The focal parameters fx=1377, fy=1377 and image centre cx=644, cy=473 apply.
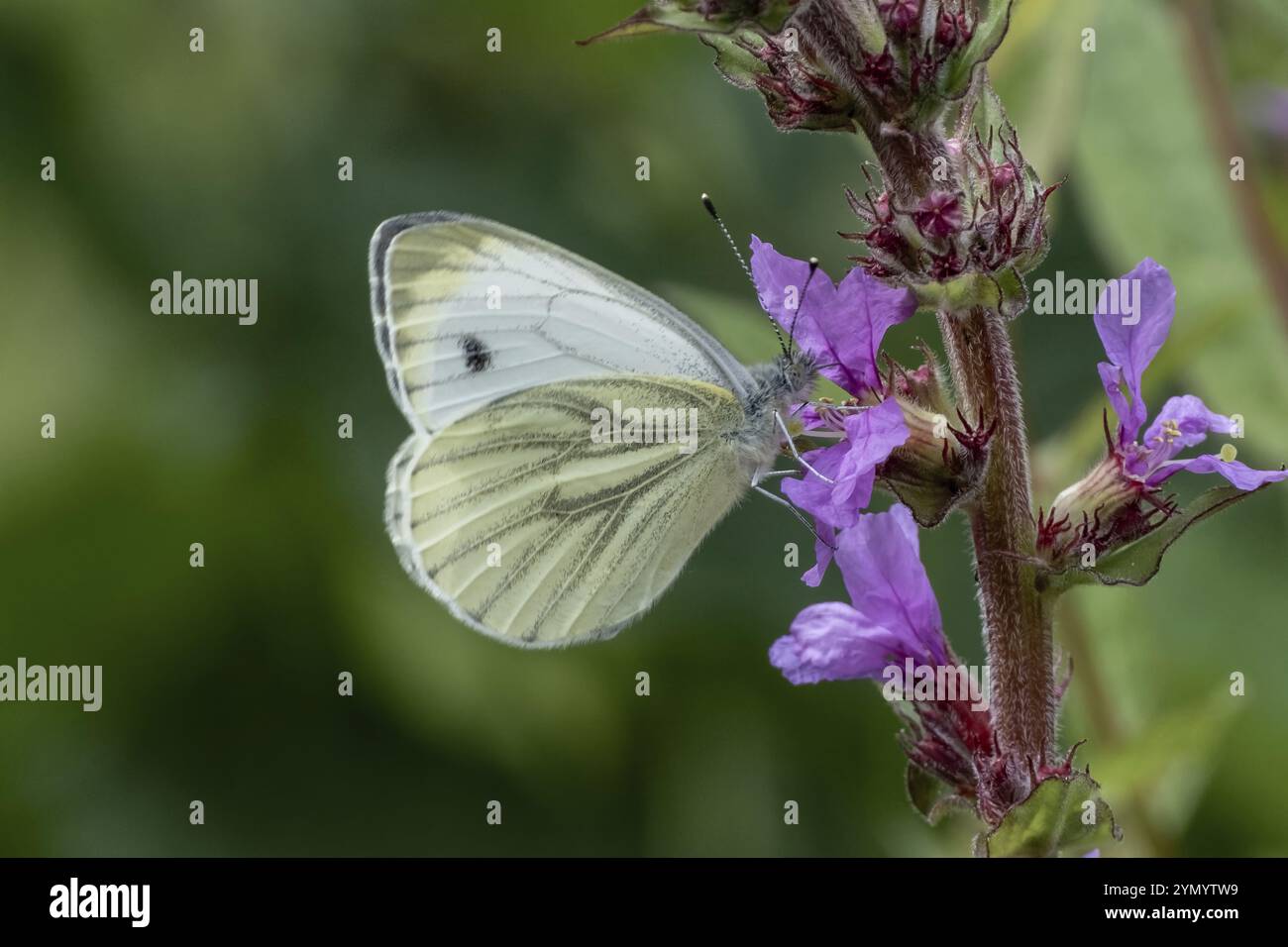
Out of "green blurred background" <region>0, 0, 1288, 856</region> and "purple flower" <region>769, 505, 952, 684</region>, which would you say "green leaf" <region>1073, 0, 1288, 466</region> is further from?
"purple flower" <region>769, 505, 952, 684</region>

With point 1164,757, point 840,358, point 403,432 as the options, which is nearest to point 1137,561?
point 840,358

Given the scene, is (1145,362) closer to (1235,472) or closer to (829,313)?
(1235,472)

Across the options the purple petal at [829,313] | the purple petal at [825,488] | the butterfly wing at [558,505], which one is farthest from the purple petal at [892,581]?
the butterfly wing at [558,505]

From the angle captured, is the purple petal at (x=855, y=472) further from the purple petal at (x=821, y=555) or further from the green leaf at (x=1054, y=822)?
the green leaf at (x=1054, y=822)

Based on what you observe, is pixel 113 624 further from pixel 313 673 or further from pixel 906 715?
pixel 906 715

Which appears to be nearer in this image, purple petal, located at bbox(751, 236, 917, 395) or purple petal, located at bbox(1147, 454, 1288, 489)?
purple petal, located at bbox(1147, 454, 1288, 489)

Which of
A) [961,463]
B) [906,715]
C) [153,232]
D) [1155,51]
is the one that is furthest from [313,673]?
[1155,51]

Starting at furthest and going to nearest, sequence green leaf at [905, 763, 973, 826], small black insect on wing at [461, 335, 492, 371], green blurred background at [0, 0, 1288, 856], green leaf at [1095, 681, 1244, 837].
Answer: green blurred background at [0, 0, 1288, 856] → small black insect on wing at [461, 335, 492, 371] → green leaf at [1095, 681, 1244, 837] → green leaf at [905, 763, 973, 826]

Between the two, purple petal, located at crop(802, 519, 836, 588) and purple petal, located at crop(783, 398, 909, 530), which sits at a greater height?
purple petal, located at crop(783, 398, 909, 530)

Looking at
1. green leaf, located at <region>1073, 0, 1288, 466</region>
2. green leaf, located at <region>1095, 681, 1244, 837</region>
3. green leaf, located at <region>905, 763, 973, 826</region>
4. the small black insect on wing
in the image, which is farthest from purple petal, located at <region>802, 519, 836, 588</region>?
green leaf, located at <region>1073, 0, 1288, 466</region>
